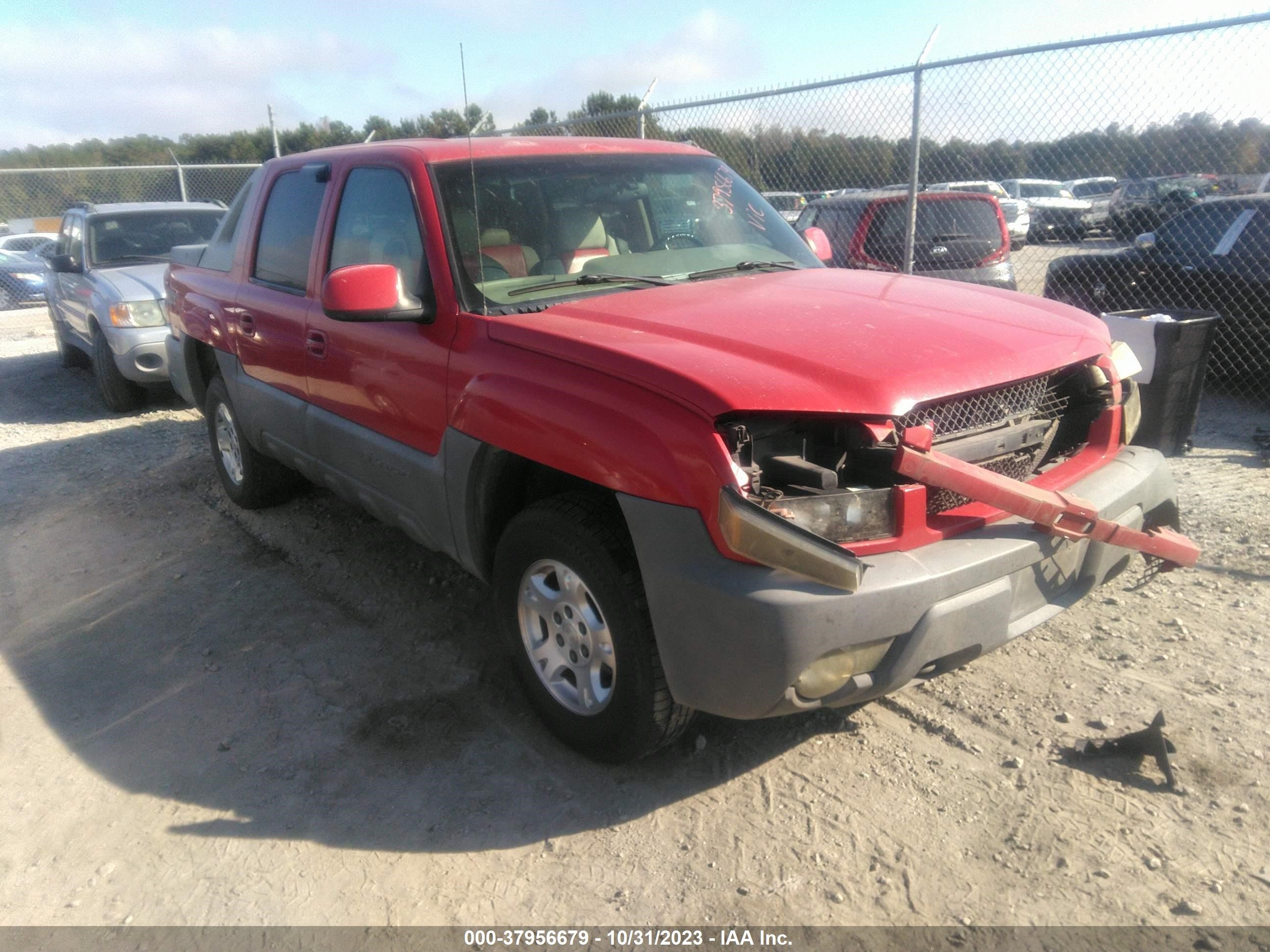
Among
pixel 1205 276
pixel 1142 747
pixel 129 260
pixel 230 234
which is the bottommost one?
pixel 1142 747

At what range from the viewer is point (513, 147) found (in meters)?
3.78

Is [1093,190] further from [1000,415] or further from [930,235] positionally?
[1000,415]

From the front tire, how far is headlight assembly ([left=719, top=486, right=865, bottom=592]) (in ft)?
1.55

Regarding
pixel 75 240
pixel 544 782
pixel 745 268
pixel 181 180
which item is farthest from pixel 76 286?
pixel 544 782

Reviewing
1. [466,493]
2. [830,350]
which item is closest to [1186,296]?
[830,350]

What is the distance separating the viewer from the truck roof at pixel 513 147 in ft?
12.0

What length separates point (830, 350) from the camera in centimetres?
267

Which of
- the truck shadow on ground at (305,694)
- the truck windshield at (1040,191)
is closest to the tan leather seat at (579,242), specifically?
the truck shadow on ground at (305,694)

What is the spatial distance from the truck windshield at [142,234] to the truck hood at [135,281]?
28cm

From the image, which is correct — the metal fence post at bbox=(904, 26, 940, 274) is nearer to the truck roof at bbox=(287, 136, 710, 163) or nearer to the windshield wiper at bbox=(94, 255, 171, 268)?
the truck roof at bbox=(287, 136, 710, 163)

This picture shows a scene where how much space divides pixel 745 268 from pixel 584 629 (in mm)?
1718

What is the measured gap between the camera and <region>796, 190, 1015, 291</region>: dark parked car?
769 centimetres

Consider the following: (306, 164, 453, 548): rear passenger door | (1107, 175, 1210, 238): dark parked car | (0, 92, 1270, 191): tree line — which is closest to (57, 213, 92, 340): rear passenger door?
(0, 92, 1270, 191): tree line

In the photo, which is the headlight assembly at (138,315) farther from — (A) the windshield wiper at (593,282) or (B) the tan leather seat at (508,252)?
(A) the windshield wiper at (593,282)
